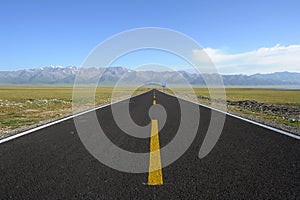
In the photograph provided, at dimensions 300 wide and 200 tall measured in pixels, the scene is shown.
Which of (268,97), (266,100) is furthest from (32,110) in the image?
(268,97)

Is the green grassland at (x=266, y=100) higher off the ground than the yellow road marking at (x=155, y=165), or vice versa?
the yellow road marking at (x=155, y=165)

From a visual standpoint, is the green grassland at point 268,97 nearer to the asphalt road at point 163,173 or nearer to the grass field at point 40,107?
the grass field at point 40,107

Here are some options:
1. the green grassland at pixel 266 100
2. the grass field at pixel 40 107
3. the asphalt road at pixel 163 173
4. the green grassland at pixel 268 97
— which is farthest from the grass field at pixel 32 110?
the green grassland at pixel 268 97

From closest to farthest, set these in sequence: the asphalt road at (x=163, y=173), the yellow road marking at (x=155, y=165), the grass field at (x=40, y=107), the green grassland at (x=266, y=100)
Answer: the asphalt road at (x=163, y=173)
the yellow road marking at (x=155, y=165)
the grass field at (x=40, y=107)
the green grassland at (x=266, y=100)

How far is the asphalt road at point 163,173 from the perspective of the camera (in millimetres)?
2807

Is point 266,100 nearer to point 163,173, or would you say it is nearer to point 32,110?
point 32,110

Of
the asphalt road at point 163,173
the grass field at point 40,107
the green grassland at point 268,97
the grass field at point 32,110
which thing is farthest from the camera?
the green grassland at point 268,97

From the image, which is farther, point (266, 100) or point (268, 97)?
point (268, 97)

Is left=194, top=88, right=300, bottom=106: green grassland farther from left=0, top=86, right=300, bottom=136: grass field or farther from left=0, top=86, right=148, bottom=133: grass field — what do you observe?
left=0, top=86, right=148, bottom=133: grass field

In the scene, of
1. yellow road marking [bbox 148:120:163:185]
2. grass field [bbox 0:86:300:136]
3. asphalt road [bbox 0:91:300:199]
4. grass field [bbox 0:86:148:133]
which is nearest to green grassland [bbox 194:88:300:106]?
grass field [bbox 0:86:300:136]

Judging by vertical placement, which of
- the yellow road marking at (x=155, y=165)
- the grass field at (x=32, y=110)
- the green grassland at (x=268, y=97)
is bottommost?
the green grassland at (x=268, y=97)

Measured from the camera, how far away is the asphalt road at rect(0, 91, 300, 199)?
2807 millimetres

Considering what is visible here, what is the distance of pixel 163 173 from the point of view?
11.3 feet

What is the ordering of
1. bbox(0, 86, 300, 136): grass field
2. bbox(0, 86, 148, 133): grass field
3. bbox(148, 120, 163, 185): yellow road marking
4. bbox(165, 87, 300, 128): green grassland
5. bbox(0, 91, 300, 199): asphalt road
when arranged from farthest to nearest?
bbox(165, 87, 300, 128): green grassland → bbox(0, 86, 300, 136): grass field → bbox(0, 86, 148, 133): grass field → bbox(148, 120, 163, 185): yellow road marking → bbox(0, 91, 300, 199): asphalt road
